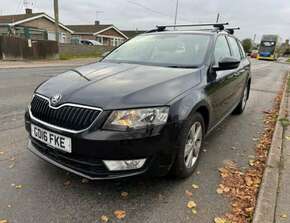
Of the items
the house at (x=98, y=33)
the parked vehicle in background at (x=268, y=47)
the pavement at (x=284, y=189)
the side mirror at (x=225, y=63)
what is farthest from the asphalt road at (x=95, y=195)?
the parked vehicle in background at (x=268, y=47)

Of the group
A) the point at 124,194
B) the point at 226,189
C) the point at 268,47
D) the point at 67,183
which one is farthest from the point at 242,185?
the point at 268,47

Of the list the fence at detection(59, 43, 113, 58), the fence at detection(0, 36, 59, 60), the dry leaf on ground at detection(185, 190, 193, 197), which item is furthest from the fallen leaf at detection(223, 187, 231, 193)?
the fence at detection(59, 43, 113, 58)

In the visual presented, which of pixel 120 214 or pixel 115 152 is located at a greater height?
pixel 115 152

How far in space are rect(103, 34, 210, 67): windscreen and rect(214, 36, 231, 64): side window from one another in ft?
0.61

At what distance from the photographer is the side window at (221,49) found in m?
3.79

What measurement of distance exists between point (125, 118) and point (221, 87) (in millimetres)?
1927

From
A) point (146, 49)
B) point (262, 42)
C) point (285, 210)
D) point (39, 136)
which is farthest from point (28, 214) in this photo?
point (262, 42)

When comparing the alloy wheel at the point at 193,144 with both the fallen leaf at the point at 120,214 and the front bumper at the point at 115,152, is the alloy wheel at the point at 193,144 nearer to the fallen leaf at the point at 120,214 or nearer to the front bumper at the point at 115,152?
the front bumper at the point at 115,152

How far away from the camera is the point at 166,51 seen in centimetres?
383

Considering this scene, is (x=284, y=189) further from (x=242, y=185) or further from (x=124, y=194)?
(x=124, y=194)

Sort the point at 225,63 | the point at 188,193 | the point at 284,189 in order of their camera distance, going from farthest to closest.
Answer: the point at 225,63 < the point at 284,189 < the point at 188,193

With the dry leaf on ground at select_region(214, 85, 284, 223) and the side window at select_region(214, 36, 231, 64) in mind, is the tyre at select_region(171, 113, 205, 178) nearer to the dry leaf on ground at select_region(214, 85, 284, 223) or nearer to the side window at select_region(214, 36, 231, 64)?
the dry leaf on ground at select_region(214, 85, 284, 223)

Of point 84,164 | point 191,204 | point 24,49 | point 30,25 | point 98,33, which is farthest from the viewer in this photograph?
point 98,33

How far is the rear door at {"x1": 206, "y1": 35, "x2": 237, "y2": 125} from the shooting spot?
3.48 meters
